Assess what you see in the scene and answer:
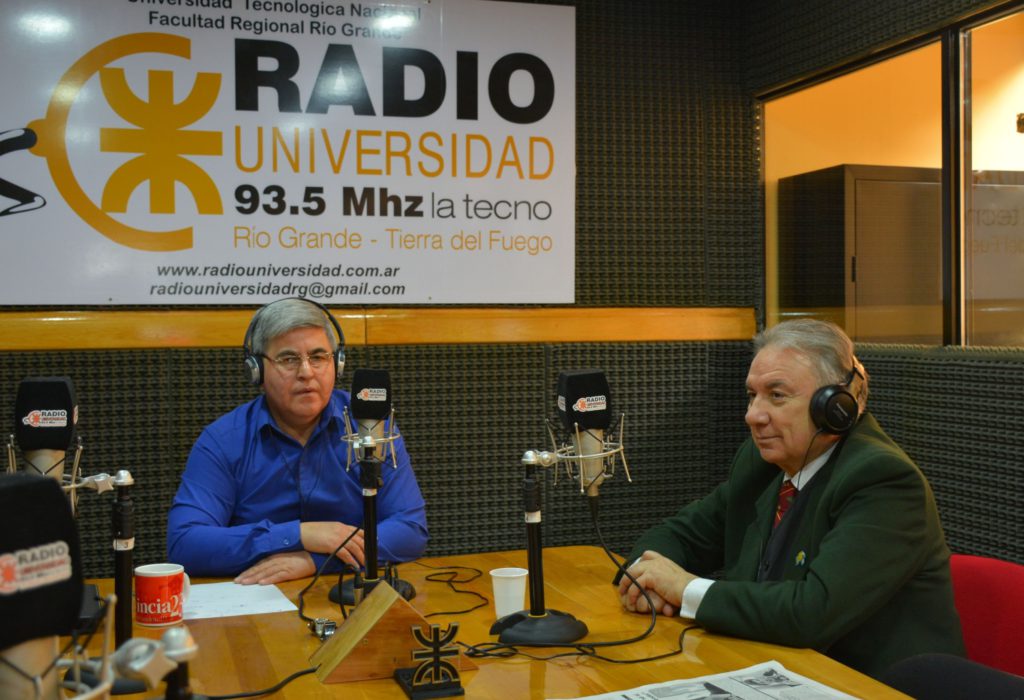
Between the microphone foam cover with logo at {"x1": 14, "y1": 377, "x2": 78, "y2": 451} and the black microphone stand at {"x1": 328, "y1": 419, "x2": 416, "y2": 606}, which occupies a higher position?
the microphone foam cover with logo at {"x1": 14, "y1": 377, "x2": 78, "y2": 451}

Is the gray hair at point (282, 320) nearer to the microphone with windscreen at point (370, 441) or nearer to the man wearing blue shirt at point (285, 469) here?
the man wearing blue shirt at point (285, 469)

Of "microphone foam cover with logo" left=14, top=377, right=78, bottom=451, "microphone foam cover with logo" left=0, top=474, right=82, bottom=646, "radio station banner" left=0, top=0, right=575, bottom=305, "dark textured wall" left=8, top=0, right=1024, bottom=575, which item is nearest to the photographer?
"microphone foam cover with logo" left=0, top=474, right=82, bottom=646

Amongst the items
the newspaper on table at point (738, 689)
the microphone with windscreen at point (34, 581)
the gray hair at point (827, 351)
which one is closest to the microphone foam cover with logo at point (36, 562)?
the microphone with windscreen at point (34, 581)

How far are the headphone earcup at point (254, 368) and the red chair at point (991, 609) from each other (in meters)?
2.02

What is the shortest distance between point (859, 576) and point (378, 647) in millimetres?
1033

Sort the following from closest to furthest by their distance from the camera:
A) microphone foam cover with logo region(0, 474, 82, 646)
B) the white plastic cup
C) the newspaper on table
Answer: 1. microphone foam cover with logo region(0, 474, 82, 646)
2. the newspaper on table
3. the white plastic cup

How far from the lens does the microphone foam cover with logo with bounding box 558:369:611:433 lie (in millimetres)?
2188

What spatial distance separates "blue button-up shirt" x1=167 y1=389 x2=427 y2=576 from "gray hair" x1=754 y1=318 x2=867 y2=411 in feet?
3.87

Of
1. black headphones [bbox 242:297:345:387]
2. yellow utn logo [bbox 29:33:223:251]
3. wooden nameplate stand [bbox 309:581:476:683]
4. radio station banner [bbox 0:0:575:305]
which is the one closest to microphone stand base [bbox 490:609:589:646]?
wooden nameplate stand [bbox 309:581:476:683]

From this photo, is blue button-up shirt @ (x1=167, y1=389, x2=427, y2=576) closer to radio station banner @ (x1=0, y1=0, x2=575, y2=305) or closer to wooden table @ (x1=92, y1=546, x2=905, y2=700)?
wooden table @ (x1=92, y1=546, x2=905, y2=700)

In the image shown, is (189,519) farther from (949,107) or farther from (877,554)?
(949,107)

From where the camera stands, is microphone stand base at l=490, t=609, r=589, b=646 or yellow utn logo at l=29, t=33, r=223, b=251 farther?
yellow utn logo at l=29, t=33, r=223, b=251

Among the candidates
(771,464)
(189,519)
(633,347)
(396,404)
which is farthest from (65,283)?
(771,464)

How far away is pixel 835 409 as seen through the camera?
94.8 inches
